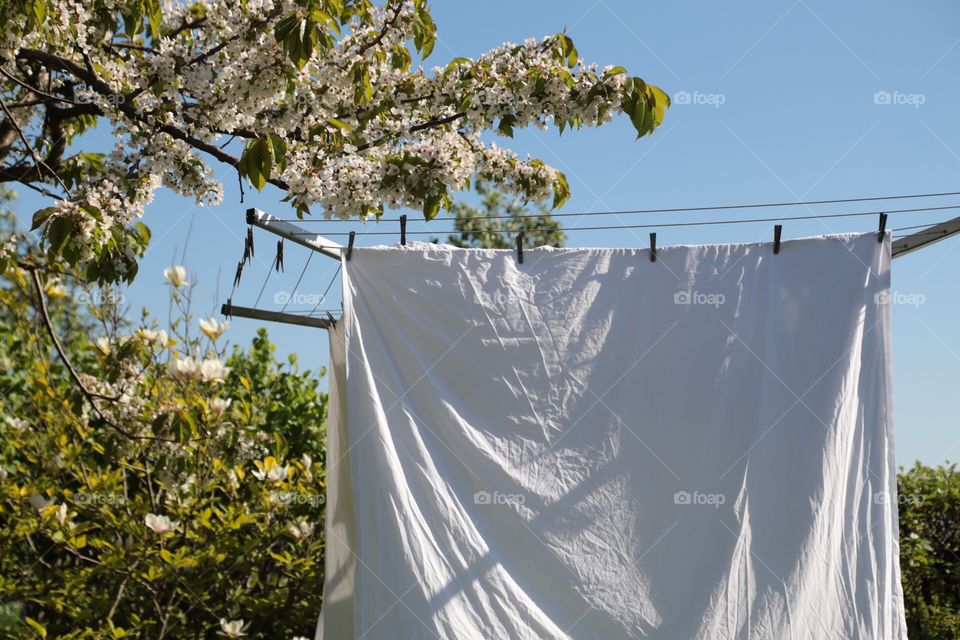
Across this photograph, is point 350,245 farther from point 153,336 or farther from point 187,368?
point 153,336

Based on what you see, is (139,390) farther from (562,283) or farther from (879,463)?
(879,463)

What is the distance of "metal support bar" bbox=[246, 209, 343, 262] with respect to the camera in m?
2.90

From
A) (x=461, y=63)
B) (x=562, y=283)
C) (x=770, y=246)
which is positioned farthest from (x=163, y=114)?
(x=770, y=246)

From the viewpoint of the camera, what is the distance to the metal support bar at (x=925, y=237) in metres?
2.91

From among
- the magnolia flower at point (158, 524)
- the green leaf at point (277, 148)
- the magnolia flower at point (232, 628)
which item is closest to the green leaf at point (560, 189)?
the green leaf at point (277, 148)

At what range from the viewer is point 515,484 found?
2.80m

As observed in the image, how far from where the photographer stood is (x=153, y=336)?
138 inches

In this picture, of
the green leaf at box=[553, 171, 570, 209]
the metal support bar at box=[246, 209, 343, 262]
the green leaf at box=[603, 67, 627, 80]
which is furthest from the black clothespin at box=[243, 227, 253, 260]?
the green leaf at box=[553, 171, 570, 209]

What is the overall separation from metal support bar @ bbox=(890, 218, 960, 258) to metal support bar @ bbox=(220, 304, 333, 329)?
6.87 feet

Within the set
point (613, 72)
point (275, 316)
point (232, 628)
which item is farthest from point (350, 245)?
point (232, 628)

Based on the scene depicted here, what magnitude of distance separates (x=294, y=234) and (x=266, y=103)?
511 mm

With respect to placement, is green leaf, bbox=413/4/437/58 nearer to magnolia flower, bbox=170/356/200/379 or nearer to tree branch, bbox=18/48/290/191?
tree branch, bbox=18/48/290/191

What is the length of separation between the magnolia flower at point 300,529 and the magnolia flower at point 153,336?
0.97 metres

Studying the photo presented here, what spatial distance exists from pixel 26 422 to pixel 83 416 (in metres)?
0.22
